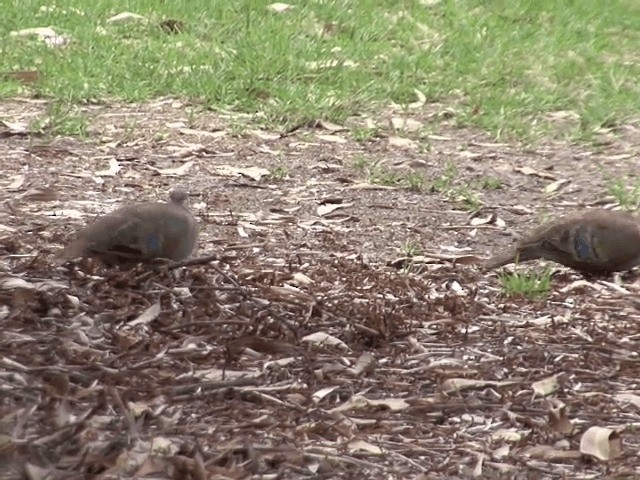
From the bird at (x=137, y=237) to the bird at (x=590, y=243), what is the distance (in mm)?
1516

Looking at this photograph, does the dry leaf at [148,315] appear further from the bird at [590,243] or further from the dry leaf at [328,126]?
the dry leaf at [328,126]

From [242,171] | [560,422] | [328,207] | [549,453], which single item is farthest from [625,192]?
[549,453]

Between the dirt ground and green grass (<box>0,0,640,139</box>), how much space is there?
4.15 ft

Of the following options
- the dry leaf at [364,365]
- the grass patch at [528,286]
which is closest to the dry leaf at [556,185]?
the grass patch at [528,286]

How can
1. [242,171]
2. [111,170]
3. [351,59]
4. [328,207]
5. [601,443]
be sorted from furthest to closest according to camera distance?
1. [351,59]
2. [242,171]
3. [111,170]
4. [328,207]
5. [601,443]

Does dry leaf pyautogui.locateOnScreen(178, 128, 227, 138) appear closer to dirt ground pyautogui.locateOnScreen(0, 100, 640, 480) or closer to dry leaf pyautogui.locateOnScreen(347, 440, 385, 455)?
dirt ground pyautogui.locateOnScreen(0, 100, 640, 480)

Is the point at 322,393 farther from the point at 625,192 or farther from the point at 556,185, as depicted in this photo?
the point at 556,185

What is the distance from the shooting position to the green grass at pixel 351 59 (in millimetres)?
9422

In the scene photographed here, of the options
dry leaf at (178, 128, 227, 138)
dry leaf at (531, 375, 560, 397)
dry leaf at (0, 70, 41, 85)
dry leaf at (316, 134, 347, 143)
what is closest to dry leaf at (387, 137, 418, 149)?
dry leaf at (316, 134, 347, 143)

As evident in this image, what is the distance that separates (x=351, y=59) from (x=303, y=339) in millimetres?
5423

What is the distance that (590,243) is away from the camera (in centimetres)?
615

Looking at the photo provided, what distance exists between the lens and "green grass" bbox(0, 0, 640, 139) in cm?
942

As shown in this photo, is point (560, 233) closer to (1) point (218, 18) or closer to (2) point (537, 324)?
(2) point (537, 324)

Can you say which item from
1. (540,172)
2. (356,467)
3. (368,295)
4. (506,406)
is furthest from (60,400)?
(540,172)
